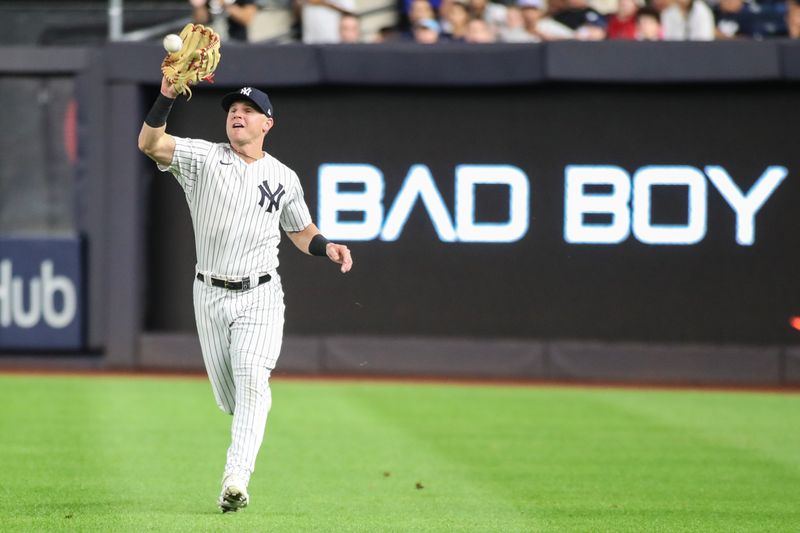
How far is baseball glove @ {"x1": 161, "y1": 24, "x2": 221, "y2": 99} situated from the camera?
21.0 feet

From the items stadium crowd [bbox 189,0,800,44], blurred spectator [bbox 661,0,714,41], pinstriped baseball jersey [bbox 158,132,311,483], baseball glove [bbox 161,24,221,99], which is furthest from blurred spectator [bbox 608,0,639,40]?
baseball glove [bbox 161,24,221,99]

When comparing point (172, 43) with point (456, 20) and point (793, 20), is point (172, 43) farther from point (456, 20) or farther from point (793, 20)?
point (793, 20)

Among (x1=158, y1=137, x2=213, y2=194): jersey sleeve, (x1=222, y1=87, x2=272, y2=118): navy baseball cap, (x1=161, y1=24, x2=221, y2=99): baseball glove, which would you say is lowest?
(x1=158, y1=137, x2=213, y2=194): jersey sleeve

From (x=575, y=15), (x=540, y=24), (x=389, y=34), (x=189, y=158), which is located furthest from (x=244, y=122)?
(x=575, y=15)

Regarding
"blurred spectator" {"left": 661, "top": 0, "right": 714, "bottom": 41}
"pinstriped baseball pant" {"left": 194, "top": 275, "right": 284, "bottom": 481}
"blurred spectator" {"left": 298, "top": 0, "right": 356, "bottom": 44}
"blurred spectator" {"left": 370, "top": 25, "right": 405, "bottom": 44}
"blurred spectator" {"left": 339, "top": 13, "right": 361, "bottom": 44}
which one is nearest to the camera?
"pinstriped baseball pant" {"left": 194, "top": 275, "right": 284, "bottom": 481}

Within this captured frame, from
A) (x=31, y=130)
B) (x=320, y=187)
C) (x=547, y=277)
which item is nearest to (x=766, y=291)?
(x=547, y=277)

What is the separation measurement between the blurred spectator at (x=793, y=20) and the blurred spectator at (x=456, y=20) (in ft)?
10.7

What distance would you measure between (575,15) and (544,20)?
332 mm

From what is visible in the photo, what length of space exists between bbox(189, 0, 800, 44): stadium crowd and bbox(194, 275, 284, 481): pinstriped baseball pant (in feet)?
26.8

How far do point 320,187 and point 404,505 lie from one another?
735cm

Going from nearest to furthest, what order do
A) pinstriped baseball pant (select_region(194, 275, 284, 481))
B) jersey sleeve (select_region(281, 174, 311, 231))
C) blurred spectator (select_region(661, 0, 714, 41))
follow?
1. pinstriped baseball pant (select_region(194, 275, 284, 481))
2. jersey sleeve (select_region(281, 174, 311, 231))
3. blurred spectator (select_region(661, 0, 714, 41))

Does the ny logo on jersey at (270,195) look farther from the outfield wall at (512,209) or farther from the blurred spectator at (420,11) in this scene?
the blurred spectator at (420,11)

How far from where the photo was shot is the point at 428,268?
14.3m

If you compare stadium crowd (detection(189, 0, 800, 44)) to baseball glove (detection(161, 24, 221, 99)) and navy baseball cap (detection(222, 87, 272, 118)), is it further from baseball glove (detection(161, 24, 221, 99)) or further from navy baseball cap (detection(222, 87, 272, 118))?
baseball glove (detection(161, 24, 221, 99))
